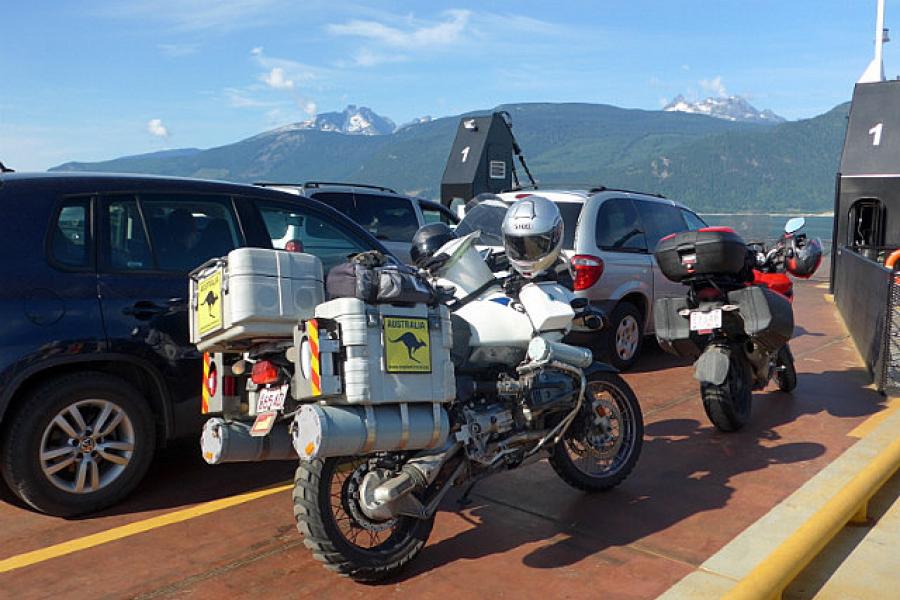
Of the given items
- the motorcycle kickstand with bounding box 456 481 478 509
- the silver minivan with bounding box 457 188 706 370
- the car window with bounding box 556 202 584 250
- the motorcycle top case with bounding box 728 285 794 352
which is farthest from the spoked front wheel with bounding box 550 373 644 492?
the car window with bounding box 556 202 584 250

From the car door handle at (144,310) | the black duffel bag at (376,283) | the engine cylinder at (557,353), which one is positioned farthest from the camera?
the car door handle at (144,310)

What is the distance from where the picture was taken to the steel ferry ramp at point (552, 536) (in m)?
3.42

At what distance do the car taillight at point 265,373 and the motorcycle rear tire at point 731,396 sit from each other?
3.43 meters

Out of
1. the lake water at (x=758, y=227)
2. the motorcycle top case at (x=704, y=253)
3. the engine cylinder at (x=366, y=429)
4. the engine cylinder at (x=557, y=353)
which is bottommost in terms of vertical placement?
the lake water at (x=758, y=227)

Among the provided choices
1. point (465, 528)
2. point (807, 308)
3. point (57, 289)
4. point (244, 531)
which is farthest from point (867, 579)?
point (807, 308)

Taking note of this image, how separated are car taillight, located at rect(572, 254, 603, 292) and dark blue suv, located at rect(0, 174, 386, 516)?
3659mm

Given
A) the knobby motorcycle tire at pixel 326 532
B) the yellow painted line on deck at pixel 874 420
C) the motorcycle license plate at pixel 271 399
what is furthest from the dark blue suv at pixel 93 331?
the yellow painted line on deck at pixel 874 420

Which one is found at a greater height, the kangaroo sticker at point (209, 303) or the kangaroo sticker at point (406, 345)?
the kangaroo sticker at point (209, 303)

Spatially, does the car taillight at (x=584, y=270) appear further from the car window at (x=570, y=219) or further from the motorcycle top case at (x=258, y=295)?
the motorcycle top case at (x=258, y=295)

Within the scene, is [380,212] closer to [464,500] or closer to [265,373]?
[464,500]

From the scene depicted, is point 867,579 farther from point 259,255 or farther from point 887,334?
point 887,334

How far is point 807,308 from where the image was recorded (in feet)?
42.2

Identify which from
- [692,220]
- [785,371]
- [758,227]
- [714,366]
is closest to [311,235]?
[714,366]

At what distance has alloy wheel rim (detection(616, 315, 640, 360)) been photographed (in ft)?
26.2
